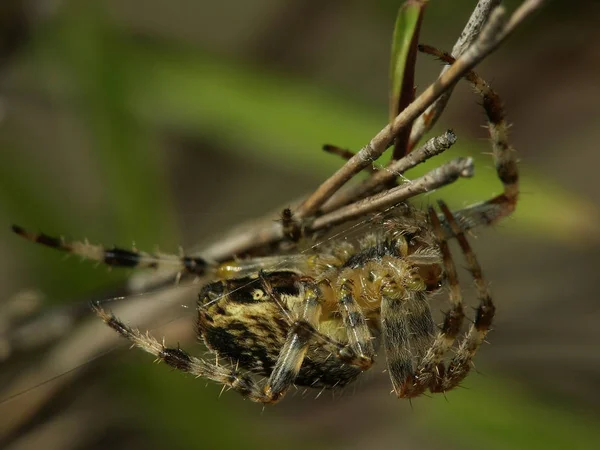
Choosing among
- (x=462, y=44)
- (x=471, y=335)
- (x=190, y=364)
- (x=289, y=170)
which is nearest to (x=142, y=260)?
(x=190, y=364)

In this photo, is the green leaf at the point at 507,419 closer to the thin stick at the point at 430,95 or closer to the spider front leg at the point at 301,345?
the spider front leg at the point at 301,345

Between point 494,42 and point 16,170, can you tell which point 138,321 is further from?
point 494,42

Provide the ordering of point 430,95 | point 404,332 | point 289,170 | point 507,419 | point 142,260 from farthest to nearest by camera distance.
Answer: point 289,170 → point 507,419 → point 142,260 → point 404,332 → point 430,95

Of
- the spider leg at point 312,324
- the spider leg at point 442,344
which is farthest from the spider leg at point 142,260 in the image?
the spider leg at point 442,344

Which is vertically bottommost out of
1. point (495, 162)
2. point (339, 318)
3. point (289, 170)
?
point (339, 318)

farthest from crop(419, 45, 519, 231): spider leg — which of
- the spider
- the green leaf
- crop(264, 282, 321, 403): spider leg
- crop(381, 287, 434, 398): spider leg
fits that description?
the green leaf

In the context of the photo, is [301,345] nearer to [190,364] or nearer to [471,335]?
[190,364]
